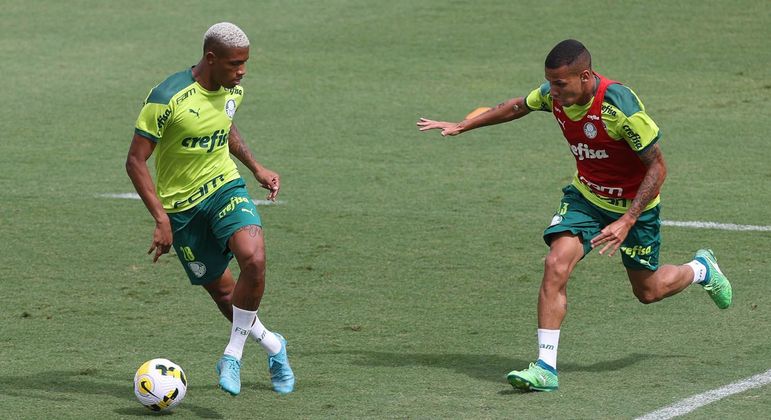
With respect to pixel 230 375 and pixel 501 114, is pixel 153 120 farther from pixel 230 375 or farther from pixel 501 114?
pixel 501 114

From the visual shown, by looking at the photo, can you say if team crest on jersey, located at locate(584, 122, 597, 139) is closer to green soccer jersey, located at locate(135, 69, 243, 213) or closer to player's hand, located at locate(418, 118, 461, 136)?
player's hand, located at locate(418, 118, 461, 136)

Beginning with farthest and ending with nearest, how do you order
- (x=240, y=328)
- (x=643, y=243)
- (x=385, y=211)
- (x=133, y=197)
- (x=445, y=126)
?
(x=133, y=197) → (x=385, y=211) → (x=445, y=126) → (x=643, y=243) → (x=240, y=328)

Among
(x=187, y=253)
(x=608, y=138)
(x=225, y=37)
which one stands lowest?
(x=187, y=253)

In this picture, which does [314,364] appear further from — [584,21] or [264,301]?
[584,21]

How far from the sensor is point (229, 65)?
8.20m

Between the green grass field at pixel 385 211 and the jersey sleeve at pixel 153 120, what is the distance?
150cm

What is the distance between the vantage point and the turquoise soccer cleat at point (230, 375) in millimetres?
7863

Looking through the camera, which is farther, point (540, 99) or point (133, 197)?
point (133, 197)

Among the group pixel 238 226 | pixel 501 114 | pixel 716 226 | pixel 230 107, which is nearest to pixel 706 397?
pixel 501 114

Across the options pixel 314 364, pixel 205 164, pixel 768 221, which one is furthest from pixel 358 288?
pixel 768 221

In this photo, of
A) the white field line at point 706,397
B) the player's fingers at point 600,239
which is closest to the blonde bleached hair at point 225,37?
the player's fingers at point 600,239

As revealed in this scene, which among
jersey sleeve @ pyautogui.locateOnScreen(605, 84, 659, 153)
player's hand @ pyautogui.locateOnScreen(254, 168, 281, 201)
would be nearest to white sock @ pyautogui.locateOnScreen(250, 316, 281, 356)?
player's hand @ pyautogui.locateOnScreen(254, 168, 281, 201)

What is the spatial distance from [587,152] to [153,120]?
2.62 m

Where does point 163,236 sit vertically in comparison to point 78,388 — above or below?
above
